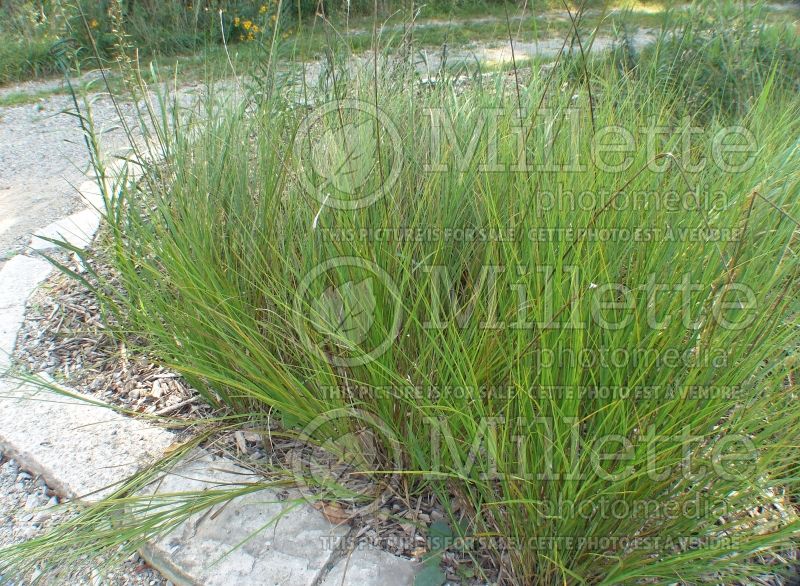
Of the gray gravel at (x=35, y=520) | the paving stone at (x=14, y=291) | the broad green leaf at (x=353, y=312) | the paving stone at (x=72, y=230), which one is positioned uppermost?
the broad green leaf at (x=353, y=312)

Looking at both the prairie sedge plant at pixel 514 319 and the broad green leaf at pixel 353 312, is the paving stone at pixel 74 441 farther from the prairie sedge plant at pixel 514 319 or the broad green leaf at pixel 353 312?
the broad green leaf at pixel 353 312

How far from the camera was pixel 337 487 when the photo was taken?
4.86 feet

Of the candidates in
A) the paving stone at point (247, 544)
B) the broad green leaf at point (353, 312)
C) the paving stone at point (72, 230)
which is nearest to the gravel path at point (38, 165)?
the paving stone at point (72, 230)

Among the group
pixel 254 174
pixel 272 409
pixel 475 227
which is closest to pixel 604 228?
pixel 475 227

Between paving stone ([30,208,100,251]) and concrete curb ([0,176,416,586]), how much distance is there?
80cm

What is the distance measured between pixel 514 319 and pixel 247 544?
31.1 inches

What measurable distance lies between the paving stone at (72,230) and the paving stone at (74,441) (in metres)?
1.01

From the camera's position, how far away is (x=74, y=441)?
5.92 ft

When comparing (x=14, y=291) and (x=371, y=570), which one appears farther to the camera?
(x=14, y=291)

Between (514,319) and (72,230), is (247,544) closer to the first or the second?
(514,319)

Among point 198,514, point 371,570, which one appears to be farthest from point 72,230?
point 371,570

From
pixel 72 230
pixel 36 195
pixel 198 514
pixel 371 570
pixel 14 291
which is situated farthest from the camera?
pixel 36 195

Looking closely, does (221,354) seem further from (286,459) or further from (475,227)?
(475,227)

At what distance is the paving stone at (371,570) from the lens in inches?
53.4
